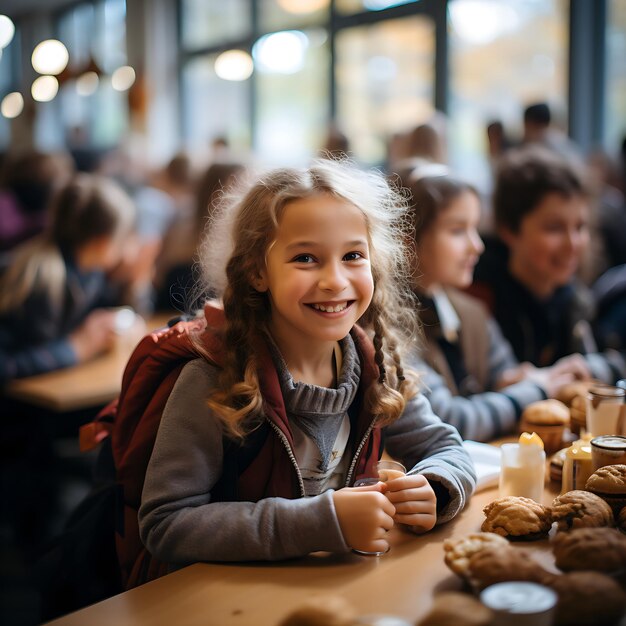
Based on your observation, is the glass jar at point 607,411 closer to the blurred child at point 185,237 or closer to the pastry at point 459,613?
the pastry at point 459,613

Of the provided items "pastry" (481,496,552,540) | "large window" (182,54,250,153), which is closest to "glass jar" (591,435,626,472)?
"pastry" (481,496,552,540)

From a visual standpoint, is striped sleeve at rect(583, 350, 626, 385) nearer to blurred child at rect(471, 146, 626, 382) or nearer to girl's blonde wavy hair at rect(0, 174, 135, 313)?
blurred child at rect(471, 146, 626, 382)

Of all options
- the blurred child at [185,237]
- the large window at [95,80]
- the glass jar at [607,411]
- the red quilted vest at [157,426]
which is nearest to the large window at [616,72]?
the blurred child at [185,237]

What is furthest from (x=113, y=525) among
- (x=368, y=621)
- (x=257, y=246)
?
(x=368, y=621)

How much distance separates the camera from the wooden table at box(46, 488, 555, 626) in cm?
101

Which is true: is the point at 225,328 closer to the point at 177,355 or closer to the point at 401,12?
the point at 177,355

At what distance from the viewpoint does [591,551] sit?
3.30 feet

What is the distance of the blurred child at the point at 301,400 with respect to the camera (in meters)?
1.17

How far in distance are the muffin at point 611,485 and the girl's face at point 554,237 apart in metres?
1.48

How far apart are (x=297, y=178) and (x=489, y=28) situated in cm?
523

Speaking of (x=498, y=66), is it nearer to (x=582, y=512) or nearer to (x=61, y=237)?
(x=61, y=237)

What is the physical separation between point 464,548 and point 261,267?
22.8 inches

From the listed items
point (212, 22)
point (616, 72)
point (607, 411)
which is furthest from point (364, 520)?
point (212, 22)

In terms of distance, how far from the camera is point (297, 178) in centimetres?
135
